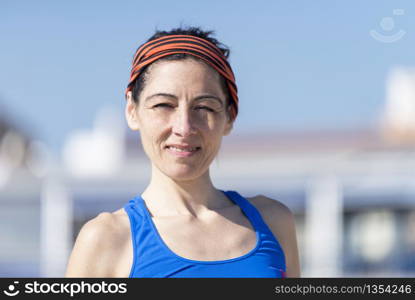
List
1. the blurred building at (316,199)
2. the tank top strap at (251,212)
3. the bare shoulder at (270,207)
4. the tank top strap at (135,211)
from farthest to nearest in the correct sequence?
the blurred building at (316,199) < the bare shoulder at (270,207) < the tank top strap at (251,212) < the tank top strap at (135,211)

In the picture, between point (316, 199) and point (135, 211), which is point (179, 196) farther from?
point (316, 199)

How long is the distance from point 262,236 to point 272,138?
2475 cm

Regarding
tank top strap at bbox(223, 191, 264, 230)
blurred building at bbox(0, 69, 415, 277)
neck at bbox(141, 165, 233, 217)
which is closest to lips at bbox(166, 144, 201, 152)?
neck at bbox(141, 165, 233, 217)

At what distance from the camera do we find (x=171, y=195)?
2316mm

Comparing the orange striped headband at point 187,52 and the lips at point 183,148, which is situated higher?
the orange striped headband at point 187,52

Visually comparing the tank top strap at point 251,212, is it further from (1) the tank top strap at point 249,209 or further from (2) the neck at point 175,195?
(2) the neck at point 175,195

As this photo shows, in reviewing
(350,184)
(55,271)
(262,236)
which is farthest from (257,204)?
(350,184)

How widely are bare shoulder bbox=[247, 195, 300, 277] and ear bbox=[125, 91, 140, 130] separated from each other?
522 mm

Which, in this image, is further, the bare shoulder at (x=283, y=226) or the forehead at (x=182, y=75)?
the bare shoulder at (x=283, y=226)

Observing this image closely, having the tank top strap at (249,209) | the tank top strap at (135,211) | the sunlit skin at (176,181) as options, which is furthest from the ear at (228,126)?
the tank top strap at (135,211)

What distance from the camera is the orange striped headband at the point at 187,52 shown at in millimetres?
2234

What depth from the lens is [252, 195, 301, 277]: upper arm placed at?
2.42 metres

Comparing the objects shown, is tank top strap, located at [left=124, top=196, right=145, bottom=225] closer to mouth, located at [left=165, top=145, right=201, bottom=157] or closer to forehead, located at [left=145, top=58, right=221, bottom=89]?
mouth, located at [left=165, top=145, right=201, bottom=157]

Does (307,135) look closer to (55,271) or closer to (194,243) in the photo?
(55,271)
